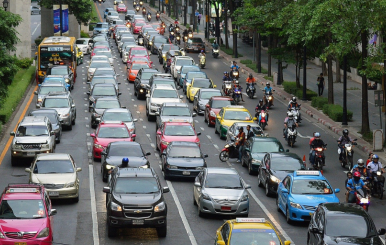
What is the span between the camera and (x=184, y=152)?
30016 millimetres

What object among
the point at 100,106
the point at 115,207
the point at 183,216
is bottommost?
the point at 183,216

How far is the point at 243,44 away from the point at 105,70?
36.1 meters

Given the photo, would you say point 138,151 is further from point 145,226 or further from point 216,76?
point 216,76

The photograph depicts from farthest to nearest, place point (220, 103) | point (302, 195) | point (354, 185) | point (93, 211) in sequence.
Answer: point (220, 103) < point (93, 211) < point (354, 185) < point (302, 195)

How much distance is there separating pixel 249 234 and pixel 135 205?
4538 millimetres

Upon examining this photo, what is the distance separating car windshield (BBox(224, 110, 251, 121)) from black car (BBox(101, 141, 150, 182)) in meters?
9.34

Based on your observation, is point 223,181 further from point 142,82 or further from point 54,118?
point 142,82

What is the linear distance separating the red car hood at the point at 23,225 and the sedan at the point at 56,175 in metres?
5.44

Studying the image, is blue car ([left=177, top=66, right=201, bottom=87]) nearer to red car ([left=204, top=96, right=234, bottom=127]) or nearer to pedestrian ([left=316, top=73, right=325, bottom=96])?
pedestrian ([left=316, top=73, right=325, bottom=96])

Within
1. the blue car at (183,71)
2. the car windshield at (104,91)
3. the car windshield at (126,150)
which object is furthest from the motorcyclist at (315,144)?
the blue car at (183,71)

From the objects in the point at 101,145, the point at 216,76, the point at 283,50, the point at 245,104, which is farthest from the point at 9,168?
the point at 216,76

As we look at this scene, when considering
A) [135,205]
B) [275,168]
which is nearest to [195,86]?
[275,168]

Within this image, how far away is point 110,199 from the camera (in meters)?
21.8

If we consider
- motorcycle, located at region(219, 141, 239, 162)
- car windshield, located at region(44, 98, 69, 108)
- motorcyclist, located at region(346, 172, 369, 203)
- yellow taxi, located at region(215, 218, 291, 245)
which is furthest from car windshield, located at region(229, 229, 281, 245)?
car windshield, located at region(44, 98, 69, 108)
